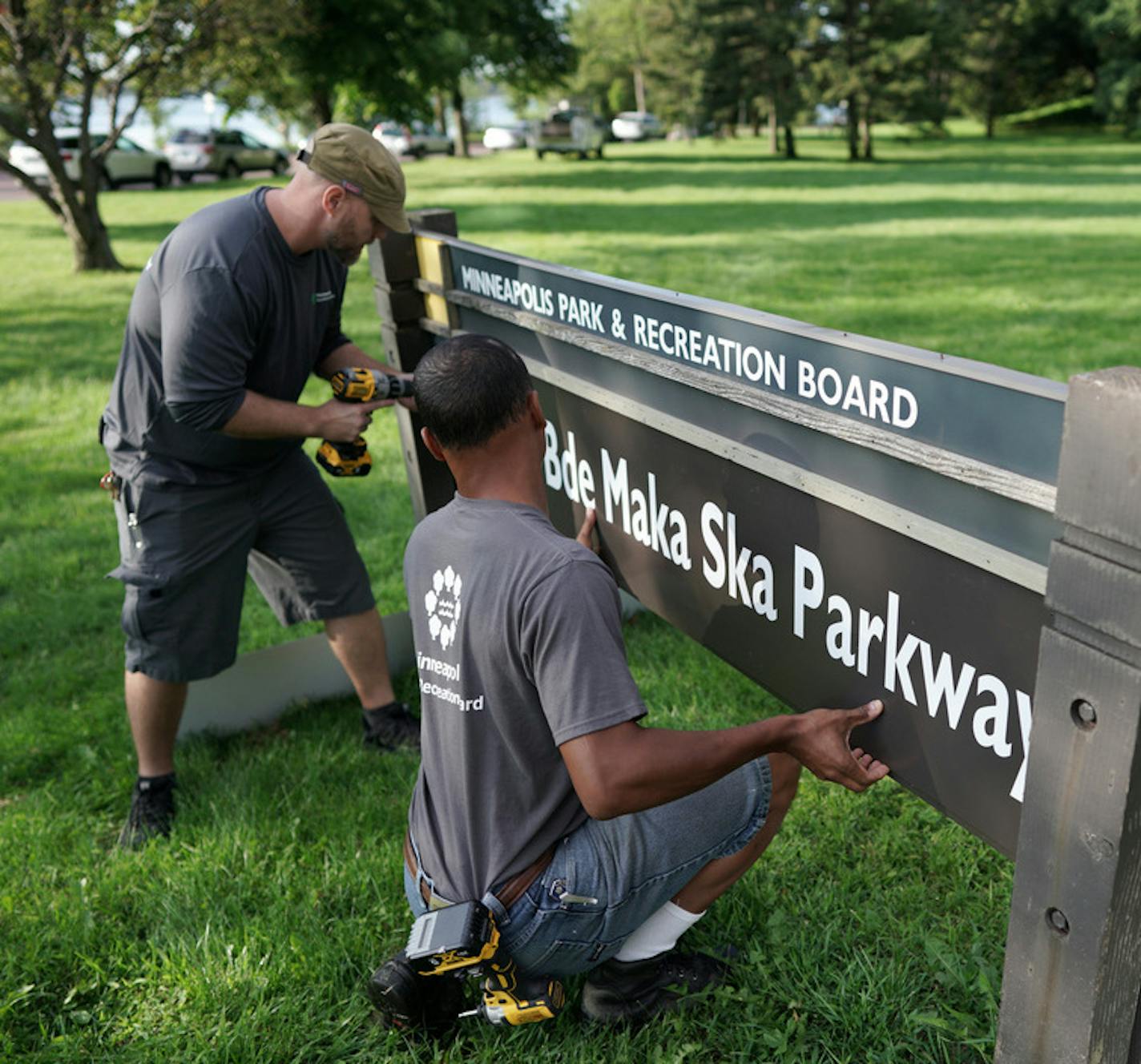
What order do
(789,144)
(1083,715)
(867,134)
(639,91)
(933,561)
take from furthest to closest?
(639,91) < (789,144) < (867,134) < (933,561) < (1083,715)

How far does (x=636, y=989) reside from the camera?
2.57 metres

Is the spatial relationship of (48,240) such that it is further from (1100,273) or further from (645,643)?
(645,643)

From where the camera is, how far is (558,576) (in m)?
2.02

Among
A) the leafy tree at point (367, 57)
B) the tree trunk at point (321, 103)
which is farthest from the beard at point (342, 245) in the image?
the tree trunk at point (321, 103)

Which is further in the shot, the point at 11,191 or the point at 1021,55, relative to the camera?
the point at 1021,55

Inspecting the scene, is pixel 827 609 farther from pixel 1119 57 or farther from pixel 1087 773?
pixel 1119 57

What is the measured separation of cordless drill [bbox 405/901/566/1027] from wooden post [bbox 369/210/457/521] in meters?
2.19

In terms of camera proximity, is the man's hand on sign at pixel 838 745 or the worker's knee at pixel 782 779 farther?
the worker's knee at pixel 782 779

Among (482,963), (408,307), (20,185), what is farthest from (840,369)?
(20,185)

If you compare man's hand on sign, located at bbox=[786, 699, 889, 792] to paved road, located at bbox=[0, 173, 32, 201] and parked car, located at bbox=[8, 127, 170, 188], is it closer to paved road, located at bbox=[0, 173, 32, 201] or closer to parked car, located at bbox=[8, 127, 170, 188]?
paved road, located at bbox=[0, 173, 32, 201]

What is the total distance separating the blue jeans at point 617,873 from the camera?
2277 millimetres

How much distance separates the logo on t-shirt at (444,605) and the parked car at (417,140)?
40931 millimetres

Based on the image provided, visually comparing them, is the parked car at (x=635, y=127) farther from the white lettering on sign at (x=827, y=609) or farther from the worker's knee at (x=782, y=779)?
the worker's knee at (x=782, y=779)

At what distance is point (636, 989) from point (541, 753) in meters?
0.71
